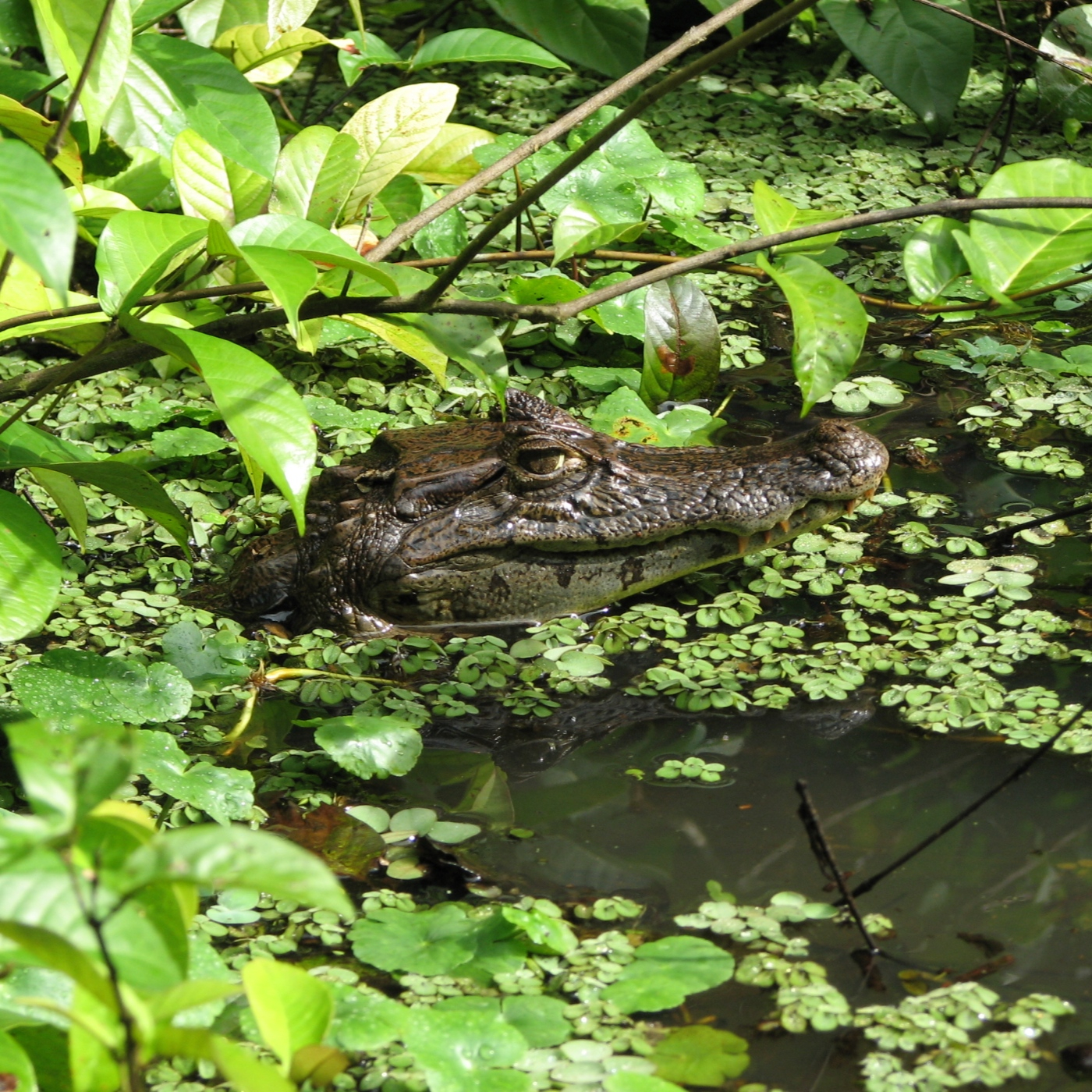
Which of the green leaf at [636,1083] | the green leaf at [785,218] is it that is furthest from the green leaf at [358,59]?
the green leaf at [636,1083]

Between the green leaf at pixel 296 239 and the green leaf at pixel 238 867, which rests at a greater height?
the green leaf at pixel 296 239

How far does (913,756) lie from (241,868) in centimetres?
194

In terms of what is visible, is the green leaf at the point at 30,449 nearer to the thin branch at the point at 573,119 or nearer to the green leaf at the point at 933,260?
the thin branch at the point at 573,119

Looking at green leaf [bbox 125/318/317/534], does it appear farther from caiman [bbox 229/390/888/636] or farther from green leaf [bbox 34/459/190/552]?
caiman [bbox 229/390/888/636]

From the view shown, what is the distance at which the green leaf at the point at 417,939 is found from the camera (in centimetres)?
228

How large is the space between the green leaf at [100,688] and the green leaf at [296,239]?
1084mm

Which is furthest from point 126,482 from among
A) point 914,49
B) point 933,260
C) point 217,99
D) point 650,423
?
point 914,49

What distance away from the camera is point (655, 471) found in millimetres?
3566

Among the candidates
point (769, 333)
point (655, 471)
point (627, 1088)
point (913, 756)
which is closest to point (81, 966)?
point (627, 1088)

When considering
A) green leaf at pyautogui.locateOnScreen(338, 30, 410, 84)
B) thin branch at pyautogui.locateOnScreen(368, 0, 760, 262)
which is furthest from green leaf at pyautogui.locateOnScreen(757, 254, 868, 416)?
green leaf at pyautogui.locateOnScreen(338, 30, 410, 84)

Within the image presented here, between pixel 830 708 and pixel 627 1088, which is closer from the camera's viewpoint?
pixel 627 1088

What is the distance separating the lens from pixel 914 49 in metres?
5.75

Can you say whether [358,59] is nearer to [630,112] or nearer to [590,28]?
[590,28]

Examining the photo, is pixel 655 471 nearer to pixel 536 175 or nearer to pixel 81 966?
pixel 536 175
